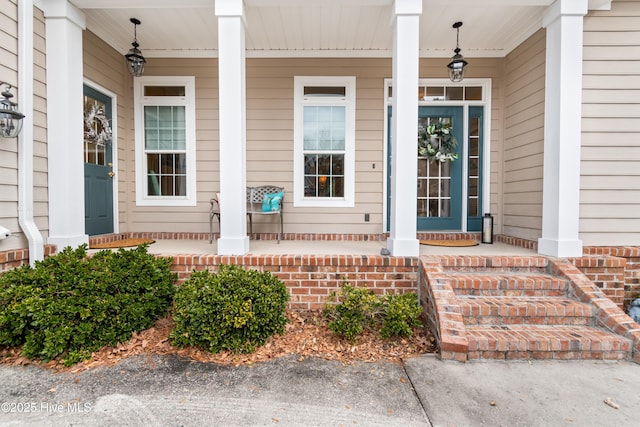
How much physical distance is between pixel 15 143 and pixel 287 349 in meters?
3.08

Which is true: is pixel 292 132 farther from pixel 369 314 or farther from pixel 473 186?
pixel 369 314

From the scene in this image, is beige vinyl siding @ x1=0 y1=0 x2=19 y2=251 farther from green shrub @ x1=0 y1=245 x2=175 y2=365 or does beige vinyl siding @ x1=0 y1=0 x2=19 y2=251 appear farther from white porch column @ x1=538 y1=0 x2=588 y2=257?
white porch column @ x1=538 y1=0 x2=588 y2=257

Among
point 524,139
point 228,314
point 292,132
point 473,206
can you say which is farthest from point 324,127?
point 228,314

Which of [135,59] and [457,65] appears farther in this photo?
[457,65]

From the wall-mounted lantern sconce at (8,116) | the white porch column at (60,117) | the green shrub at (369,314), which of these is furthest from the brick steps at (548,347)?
the wall-mounted lantern sconce at (8,116)

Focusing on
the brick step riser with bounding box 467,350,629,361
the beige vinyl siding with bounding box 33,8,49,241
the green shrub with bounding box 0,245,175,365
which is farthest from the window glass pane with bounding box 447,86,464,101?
the beige vinyl siding with bounding box 33,8,49,241

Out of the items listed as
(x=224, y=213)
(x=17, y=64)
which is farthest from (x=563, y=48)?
(x=17, y=64)

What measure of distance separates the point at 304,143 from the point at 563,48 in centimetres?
310

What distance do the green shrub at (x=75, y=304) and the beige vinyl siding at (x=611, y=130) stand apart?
4523 mm

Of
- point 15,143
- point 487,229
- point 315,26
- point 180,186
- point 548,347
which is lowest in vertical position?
point 548,347

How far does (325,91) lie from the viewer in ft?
14.9

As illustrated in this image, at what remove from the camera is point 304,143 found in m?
4.58

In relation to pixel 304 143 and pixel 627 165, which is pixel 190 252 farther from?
pixel 627 165

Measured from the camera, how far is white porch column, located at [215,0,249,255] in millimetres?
3125
